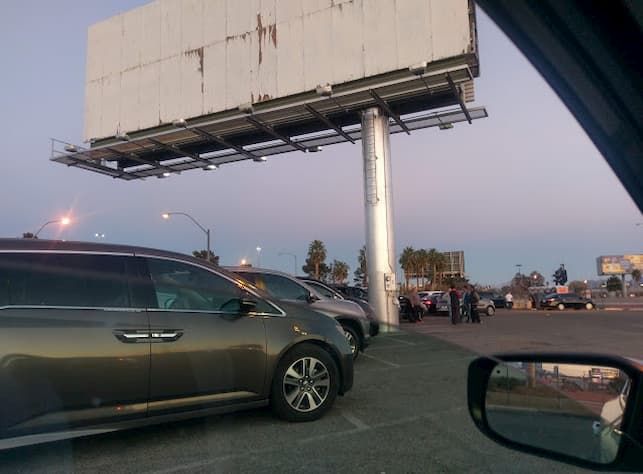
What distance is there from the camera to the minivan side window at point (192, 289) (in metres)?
4.79

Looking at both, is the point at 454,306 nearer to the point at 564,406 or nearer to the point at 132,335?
the point at 132,335

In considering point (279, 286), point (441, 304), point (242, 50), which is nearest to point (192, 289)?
point (279, 286)

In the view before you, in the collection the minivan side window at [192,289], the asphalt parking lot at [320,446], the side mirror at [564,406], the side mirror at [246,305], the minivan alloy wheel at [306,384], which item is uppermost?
the minivan side window at [192,289]

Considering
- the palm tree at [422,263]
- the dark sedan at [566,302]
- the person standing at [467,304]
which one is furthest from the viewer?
the palm tree at [422,263]

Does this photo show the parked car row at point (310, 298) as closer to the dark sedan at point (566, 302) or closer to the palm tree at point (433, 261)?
the dark sedan at point (566, 302)

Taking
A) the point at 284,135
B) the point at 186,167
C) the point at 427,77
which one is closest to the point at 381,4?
the point at 427,77

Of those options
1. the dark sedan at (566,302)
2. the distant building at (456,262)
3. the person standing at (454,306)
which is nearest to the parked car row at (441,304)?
the person standing at (454,306)

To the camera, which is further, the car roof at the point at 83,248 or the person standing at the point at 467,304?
the person standing at the point at 467,304

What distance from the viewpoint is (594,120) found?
211 cm

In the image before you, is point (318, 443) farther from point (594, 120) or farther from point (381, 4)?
point (381, 4)

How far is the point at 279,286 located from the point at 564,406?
778 cm

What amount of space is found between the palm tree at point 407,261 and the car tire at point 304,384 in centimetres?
6831

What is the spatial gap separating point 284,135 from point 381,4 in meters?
7.45

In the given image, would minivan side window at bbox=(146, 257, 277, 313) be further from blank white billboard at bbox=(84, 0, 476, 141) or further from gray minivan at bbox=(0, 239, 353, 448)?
blank white billboard at bbox=(84, 0, 476, 141)
